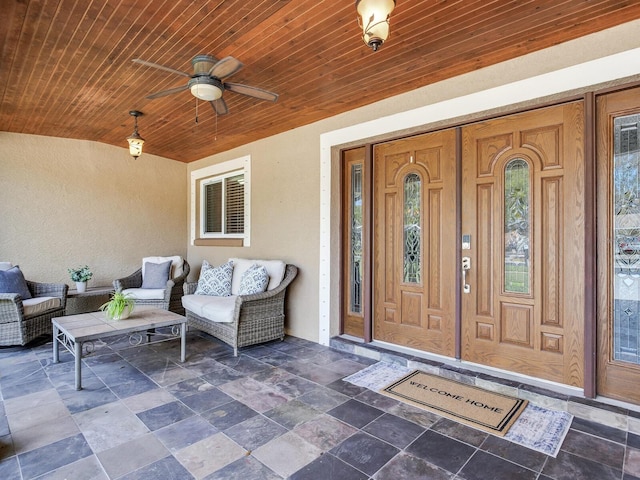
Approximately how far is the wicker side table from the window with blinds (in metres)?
1.79

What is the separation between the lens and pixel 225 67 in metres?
2.50

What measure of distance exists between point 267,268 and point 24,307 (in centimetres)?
263

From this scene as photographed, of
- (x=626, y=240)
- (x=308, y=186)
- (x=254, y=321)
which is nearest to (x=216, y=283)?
(x=254, y=321)

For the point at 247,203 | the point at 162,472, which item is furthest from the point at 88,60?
the point at 162,472

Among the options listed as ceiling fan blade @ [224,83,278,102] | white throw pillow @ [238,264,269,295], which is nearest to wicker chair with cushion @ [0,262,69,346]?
white throw pillow @ [238,264,269,295]

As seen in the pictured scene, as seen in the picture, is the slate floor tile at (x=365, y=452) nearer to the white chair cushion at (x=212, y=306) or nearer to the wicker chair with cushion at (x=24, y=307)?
the white chair cushion at (x=212, y=306)

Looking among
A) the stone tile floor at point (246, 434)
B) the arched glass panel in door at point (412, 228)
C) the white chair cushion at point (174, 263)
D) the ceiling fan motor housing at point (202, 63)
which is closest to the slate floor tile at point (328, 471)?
the stone tile floor at point (246, 434)

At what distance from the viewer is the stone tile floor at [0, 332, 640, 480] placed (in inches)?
74.7

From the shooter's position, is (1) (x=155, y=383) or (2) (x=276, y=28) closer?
(2) (x=276, y=28)

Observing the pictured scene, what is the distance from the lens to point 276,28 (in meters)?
2.48

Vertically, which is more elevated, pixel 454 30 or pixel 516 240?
pixel 454 30

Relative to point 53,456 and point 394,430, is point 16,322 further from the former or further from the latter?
point 394,430

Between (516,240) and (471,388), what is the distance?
1258 mm

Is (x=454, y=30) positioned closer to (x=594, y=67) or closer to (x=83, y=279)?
(x=594, y=67)
